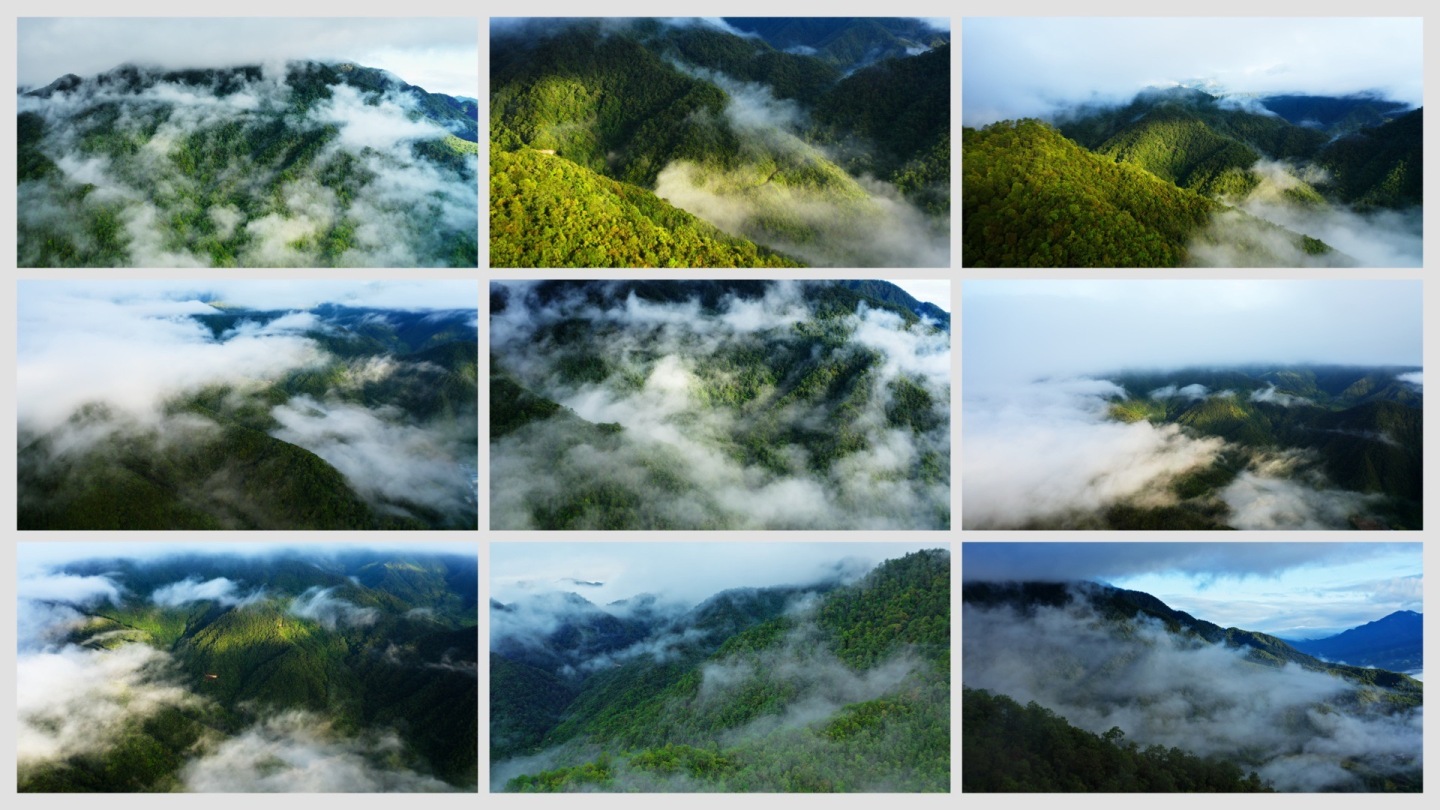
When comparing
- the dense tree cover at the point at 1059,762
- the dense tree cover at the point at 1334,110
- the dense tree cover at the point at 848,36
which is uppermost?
the dense tree cover at the point at 848,36

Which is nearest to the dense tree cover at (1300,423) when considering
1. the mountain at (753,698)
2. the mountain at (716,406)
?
the mountain at (716,406)

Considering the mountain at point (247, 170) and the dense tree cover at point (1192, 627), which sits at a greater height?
the mountain at point (247, 170)

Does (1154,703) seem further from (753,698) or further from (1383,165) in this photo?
(1383,165)

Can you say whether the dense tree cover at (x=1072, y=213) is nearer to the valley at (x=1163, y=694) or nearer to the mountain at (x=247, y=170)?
the valley at (x=1163, y=694)

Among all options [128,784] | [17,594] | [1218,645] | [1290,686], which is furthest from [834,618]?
[17,594]

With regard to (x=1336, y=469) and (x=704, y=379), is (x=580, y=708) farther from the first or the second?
(x=1336, y=469)

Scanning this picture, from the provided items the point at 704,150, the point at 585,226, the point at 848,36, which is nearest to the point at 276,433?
the point at 585,226

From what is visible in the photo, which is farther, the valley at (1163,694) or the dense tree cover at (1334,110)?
the dense tree cover at (1334,110)

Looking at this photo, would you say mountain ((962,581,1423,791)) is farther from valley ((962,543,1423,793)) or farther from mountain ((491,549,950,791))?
mountain ((491,549,950,791))
